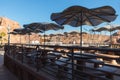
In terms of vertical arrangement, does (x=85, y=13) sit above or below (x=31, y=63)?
above

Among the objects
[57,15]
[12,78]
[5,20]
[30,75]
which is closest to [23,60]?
[12,78]

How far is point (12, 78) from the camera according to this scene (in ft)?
40.0

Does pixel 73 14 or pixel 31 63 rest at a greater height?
pixel 73 14

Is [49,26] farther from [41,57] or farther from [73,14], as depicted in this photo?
[41,57]

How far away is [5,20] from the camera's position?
94062 mm

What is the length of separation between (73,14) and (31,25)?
27.4ft

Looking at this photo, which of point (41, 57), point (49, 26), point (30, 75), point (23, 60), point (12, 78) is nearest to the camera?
point (41, 57)

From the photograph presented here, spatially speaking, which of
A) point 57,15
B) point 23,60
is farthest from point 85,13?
point 23,60

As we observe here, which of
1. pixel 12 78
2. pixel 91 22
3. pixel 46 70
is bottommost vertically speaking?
pixel 12 78

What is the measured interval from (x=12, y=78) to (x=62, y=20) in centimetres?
450

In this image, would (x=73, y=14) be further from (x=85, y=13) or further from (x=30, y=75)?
(x=30, y=75)

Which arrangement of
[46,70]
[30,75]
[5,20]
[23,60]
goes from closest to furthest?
[46,70]
[30,75]
[23,60]
[5,20]

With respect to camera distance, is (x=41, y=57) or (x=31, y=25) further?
(x=31, y=25)

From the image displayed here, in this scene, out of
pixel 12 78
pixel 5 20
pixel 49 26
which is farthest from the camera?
pixel 5 20
